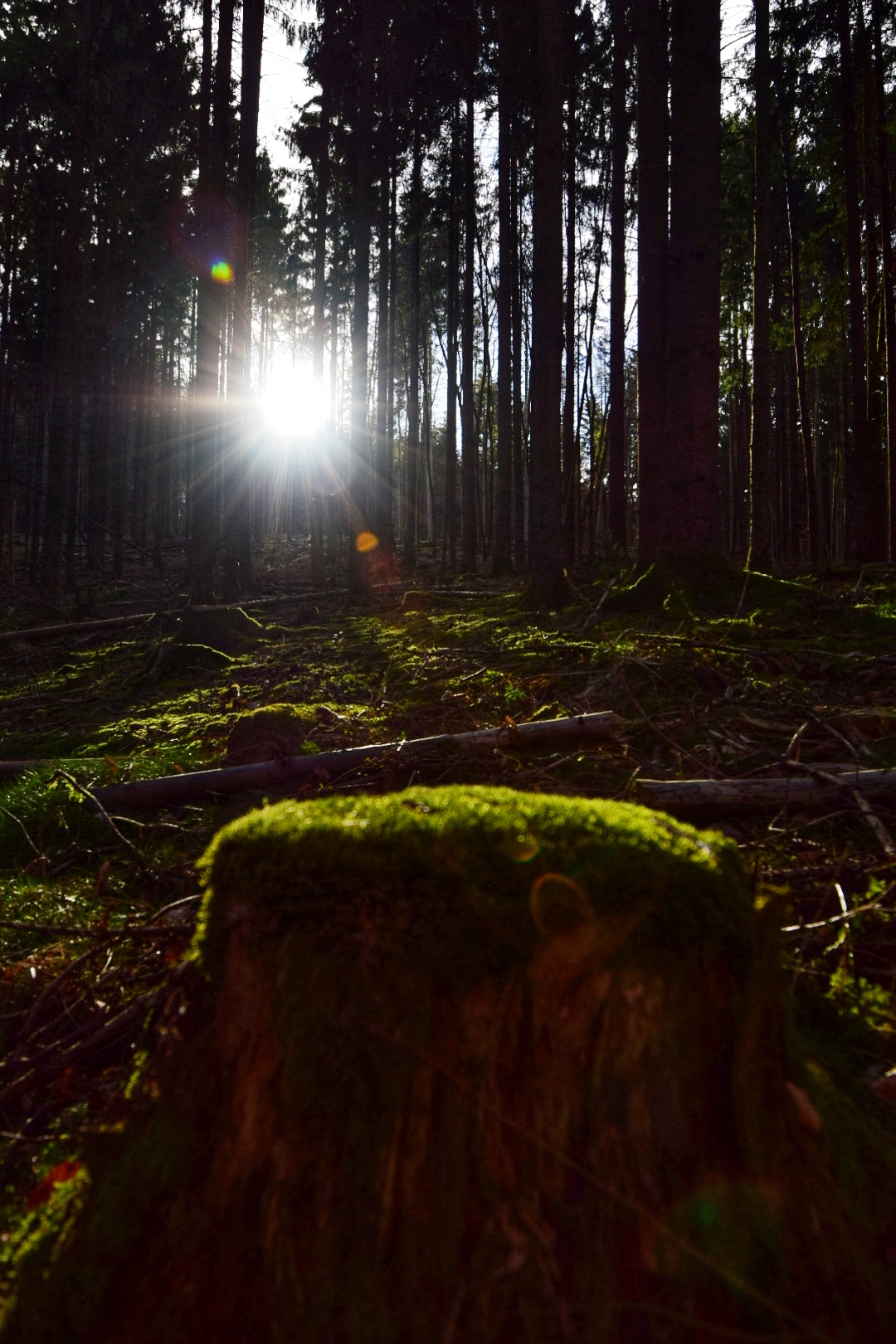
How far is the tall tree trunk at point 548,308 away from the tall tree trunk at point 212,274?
5453 millimetres

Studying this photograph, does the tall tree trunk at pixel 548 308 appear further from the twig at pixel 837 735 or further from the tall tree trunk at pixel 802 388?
the tall tree trunk at pixel 802 388

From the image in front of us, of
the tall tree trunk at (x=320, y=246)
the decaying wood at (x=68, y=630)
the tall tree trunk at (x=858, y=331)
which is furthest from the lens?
the tall tree trunk at (x=320, y=246)

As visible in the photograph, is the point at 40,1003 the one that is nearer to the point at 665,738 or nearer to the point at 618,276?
the point at 665,738

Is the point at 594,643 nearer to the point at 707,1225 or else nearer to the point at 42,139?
the point at 707,1225

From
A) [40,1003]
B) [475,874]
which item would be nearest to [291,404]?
[40,1003]

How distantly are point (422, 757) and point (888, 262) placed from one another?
13.1m

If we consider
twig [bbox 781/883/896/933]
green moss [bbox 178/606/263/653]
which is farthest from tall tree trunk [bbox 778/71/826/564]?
twig [bbox 781/883/896/933]

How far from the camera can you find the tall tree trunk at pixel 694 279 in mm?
7215

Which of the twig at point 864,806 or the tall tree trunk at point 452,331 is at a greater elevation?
the tall tree trunk at point 452,331

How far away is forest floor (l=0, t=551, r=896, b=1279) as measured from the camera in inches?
79.4

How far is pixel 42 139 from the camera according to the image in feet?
63.9

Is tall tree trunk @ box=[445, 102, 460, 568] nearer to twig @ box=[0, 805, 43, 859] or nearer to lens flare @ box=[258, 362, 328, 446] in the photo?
twig @ box=[0, 805, 43, 859]

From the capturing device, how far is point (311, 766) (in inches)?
159

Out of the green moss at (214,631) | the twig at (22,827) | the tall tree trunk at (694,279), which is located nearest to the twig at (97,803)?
the twig at (22,827)
